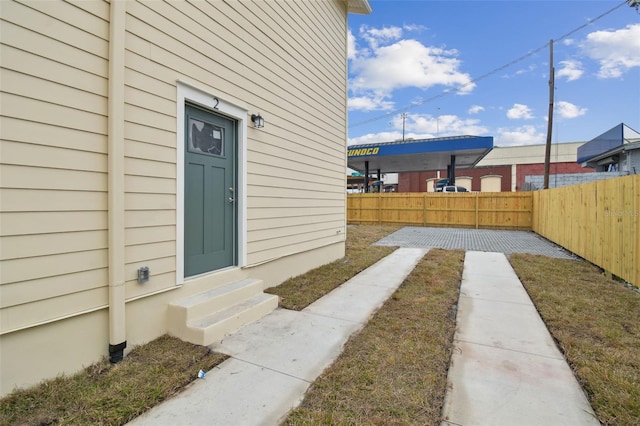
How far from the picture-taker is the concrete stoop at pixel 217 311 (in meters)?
2.69

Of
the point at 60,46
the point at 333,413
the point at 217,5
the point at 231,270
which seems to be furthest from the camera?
the point at 231,270

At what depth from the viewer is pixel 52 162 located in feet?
6.64

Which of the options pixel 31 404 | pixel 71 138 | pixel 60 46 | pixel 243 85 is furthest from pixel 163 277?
pixel 243 85

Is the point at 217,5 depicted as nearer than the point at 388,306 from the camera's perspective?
Yes

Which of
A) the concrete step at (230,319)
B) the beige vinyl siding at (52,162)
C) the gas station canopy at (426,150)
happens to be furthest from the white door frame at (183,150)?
the gas station canopy at (426,150)

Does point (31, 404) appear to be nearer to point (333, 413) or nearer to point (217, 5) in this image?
point (333, 413)

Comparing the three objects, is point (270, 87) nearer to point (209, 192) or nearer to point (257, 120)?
point (257, 120)

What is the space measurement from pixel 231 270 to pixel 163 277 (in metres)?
0.92

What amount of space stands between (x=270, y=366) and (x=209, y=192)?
77.8 inches

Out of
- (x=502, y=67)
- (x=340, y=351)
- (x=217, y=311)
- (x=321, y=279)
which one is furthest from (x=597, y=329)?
(x=502, y=67)

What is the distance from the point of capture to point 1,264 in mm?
1820

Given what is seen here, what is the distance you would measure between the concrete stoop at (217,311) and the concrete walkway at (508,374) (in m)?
1.93

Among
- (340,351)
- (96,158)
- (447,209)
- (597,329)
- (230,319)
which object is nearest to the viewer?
(96,158)

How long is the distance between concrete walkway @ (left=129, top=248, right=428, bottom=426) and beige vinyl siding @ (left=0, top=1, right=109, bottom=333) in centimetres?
106
